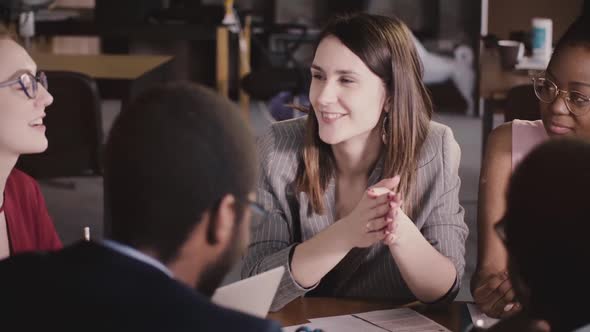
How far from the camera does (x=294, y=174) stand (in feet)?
6.44

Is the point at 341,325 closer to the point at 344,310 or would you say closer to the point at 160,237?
the point at 344,310

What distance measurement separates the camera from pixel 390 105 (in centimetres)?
190

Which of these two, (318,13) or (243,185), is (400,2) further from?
(243,185)

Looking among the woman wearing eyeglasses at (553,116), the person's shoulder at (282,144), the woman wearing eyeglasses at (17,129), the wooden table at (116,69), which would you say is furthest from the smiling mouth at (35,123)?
the wooden table at (116,69)

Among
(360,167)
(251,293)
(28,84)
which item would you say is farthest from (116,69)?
(251,293)

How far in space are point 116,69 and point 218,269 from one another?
3355 mm

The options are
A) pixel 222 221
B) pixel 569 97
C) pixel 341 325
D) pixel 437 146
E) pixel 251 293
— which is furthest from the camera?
pixel 437 146

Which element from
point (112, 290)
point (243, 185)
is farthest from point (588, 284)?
point (112, 290)

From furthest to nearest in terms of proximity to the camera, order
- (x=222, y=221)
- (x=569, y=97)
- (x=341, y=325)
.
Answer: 1. (x=569, y=97)
2. (x=341, y=325)
3. (x=222, y=221)

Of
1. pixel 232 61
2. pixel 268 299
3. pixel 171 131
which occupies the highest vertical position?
pixel 171 131

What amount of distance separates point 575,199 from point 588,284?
9cm

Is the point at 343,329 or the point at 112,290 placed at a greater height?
the point at 112,290

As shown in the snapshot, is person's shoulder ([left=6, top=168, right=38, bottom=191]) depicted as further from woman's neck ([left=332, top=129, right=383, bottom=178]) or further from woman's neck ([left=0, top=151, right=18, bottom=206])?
woman's neck ([left=332, top=129, right=383, bottom=178])

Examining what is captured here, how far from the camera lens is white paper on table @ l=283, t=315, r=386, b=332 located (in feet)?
4.95
